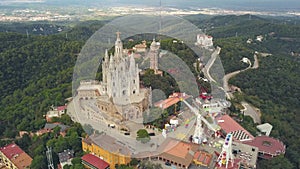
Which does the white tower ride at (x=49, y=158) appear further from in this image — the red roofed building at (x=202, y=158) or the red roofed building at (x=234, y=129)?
the red roofed building at (x=234, y=129)

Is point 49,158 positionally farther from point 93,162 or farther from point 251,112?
point 251,112

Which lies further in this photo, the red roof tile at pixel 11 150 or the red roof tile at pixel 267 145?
the red roof tile at pixel 11 150

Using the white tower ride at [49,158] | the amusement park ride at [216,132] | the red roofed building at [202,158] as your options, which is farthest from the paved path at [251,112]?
the white tower ride at [49,158]

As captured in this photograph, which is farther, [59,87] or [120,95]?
[59,87]

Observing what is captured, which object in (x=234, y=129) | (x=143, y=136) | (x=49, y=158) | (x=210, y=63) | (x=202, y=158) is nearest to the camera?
(x=202, y=158)

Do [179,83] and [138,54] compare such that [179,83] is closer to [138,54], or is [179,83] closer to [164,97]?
[164,97]

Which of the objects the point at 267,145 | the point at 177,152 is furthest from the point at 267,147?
the point at 177,152

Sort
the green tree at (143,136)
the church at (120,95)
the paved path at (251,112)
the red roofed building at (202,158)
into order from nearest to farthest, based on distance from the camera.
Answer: the red roofed building at (202,158), the green tree at (143,136), the church at (120,95), the paved path at (251,112)

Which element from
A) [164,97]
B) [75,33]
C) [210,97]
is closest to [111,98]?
[164,97]
